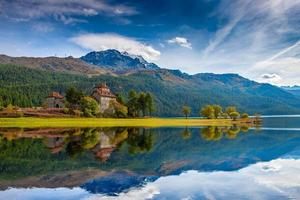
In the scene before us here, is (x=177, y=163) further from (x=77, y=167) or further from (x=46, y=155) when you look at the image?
(x=46, y=155)

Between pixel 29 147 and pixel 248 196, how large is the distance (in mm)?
34330

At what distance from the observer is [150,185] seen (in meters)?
25.5

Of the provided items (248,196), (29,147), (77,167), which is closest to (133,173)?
(77,167)

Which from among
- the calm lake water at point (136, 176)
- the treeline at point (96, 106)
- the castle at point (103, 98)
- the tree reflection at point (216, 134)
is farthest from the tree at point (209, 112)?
the calm lake water at point (136, 176)

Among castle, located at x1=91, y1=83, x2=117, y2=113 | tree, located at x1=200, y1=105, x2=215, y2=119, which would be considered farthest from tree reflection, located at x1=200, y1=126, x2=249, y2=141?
castle, located at x1=91, y1=83, x2=117, y2=113

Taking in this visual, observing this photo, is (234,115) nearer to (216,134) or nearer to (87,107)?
(87,107)

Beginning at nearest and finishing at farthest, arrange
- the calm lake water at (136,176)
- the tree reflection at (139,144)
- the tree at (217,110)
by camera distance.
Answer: the calm lake water at (136,176) < the tree reflection at (139,144) < the tree at (217,110)

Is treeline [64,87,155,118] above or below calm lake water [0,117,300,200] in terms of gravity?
above

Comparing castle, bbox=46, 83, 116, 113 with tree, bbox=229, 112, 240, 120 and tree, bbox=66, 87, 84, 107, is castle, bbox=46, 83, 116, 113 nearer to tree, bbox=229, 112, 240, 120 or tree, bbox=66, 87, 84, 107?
tree, bbox=66, 87, 84, 107

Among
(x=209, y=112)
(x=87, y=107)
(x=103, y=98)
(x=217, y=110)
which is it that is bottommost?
(x=209, y=112)

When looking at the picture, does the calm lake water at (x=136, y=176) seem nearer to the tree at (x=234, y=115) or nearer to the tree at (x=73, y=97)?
the tree at (x=73, y=97)

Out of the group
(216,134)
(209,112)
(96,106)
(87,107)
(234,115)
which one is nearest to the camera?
(216,134)

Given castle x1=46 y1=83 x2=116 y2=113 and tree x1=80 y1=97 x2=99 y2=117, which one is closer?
tree x1=80 y1=97 x2=99 y2=117

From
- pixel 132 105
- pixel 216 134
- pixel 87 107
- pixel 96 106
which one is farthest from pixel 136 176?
pixel 132 105
